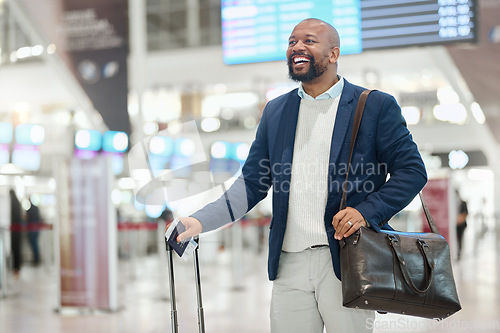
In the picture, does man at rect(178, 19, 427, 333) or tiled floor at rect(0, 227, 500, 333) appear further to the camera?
tiled floor at rect(0, 227, 500, 333)

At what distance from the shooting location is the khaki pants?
1.99 metres

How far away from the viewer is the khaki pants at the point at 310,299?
6.52ft

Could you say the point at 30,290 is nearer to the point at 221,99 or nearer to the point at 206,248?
the point at 206,248

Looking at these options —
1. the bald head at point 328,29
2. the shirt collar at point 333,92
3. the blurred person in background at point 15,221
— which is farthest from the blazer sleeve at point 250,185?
the blurred person in background at point 15,221

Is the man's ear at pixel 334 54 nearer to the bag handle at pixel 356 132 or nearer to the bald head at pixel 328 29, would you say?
the bald head at pixel 328 29

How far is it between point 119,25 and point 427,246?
6.42 m

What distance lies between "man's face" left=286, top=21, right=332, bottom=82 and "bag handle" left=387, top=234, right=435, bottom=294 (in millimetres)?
588

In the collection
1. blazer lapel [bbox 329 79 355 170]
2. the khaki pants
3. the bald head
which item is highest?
the bald head

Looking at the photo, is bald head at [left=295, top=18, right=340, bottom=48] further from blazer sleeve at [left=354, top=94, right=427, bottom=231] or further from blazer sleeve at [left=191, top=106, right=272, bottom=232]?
blazer sleeve at [left=191, top=106, right=272, bottom=232]

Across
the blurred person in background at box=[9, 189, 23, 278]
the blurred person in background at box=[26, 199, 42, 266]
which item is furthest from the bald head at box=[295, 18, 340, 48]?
the blurred person in background at box=[26, 199, 42, 266]

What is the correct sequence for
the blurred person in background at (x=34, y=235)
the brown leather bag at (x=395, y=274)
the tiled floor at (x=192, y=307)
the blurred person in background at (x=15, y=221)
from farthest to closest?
1. the blurred person in background at (x=34, y=235)
2. the blurred person in background at (x=15, y=221)
3. the tiled floor at (x=192, y=307)
4. the brown leather bag at (x=395, y=274)

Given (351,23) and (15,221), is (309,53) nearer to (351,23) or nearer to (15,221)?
(351,23)

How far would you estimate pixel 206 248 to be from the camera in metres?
12.8

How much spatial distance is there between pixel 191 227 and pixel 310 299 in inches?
18.1
